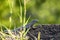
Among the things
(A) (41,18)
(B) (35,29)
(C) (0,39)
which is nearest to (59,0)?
(A) (41,18)

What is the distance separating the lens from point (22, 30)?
10.1 ft

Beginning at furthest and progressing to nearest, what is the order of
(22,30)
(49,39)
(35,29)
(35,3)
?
(35,3) → (35,29) → (49,39) → (22,30)

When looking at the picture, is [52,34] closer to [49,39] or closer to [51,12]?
[49,39]

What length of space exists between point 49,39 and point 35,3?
6416 mm

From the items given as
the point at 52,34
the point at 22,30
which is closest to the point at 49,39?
the point at 52,34

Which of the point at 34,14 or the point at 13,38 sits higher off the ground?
the point at 13,38

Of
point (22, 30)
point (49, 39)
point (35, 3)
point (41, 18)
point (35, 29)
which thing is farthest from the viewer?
point (35, 3)

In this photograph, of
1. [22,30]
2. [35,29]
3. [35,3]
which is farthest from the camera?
[35,3]

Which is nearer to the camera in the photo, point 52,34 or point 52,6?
point 52,34

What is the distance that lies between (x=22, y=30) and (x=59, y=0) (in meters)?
6.58

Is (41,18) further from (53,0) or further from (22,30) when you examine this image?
(22,30)

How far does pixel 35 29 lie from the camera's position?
3.79 meters

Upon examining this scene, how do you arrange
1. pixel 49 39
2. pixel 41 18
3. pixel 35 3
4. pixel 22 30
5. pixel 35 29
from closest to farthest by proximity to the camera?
pixel 22 30 < pixel 49 39 < pixel 35 29 < pixel 41 18 < pixel 35 3

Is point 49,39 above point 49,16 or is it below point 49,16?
above
